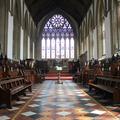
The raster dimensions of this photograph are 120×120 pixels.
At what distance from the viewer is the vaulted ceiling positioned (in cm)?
2569

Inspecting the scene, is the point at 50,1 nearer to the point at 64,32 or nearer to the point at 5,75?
the point at 64,32

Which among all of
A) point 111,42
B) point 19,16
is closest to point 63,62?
point 19,16

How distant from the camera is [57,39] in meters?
33.1

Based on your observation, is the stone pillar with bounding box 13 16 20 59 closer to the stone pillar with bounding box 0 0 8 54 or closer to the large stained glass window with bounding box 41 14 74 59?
the stone pillar with bounding box 0 0 8 54

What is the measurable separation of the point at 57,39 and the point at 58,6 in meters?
4.65

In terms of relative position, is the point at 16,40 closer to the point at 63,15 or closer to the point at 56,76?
the point at 56,76

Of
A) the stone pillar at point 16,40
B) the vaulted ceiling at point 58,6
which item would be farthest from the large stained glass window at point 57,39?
the stone pillar at point 16,40

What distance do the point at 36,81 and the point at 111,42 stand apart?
6.72 meters

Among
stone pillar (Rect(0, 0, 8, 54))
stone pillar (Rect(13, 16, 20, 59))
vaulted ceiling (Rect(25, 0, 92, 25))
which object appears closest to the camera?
stone pillar (Rect(0, 0, 8, 54))

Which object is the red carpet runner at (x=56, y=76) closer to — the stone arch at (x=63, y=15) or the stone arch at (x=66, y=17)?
the stone arch at (x=63, y=15)

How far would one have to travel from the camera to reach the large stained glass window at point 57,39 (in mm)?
32844

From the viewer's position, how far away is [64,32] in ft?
108

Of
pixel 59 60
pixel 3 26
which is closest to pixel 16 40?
pixel 3 26

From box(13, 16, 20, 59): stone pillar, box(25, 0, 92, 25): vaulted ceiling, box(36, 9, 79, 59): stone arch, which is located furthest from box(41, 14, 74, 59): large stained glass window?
box(13, 16, 20, 59): stone pillar
